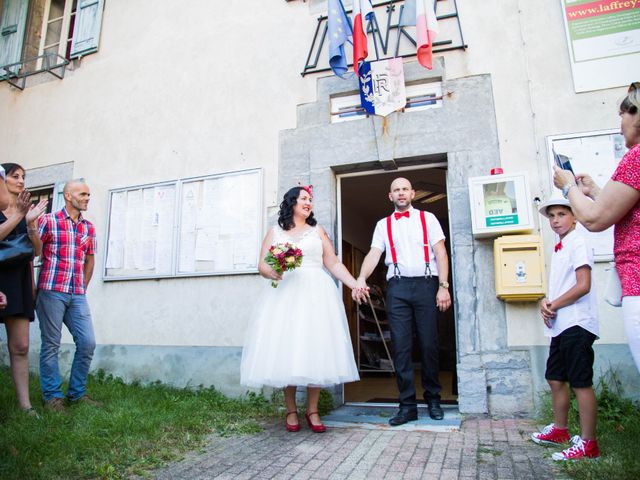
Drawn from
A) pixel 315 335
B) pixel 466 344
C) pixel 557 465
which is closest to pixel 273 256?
pixel 315 335

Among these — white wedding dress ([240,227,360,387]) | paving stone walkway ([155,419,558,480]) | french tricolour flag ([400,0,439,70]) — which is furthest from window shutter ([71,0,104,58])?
paving stone walkway ([155,419,558,480])

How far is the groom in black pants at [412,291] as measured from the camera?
4.37 metres

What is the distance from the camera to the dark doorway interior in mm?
7703

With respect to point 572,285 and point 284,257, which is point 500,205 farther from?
point 284,257

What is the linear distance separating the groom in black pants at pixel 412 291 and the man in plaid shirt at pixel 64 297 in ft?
8.43

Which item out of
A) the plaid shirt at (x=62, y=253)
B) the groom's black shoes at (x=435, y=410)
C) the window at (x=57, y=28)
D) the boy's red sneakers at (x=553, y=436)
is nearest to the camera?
the boy's red sneakers at (x=553, y=436)

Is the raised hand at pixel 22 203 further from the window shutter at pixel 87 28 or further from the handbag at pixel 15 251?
the window shutter at pixel 87 28

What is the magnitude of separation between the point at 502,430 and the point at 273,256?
2.32 metres

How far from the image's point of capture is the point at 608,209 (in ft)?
7.59

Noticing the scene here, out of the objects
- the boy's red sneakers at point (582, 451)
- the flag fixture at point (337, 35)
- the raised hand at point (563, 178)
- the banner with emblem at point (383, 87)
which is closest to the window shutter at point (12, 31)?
the flag fixture at point (337, 35)

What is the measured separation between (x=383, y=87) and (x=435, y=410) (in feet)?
10.9

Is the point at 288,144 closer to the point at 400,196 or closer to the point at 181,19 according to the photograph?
the point at 400,196

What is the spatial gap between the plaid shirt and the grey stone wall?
87.4 inches

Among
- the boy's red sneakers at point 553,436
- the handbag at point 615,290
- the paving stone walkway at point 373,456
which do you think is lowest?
the paving stone walkway at point 373,456
